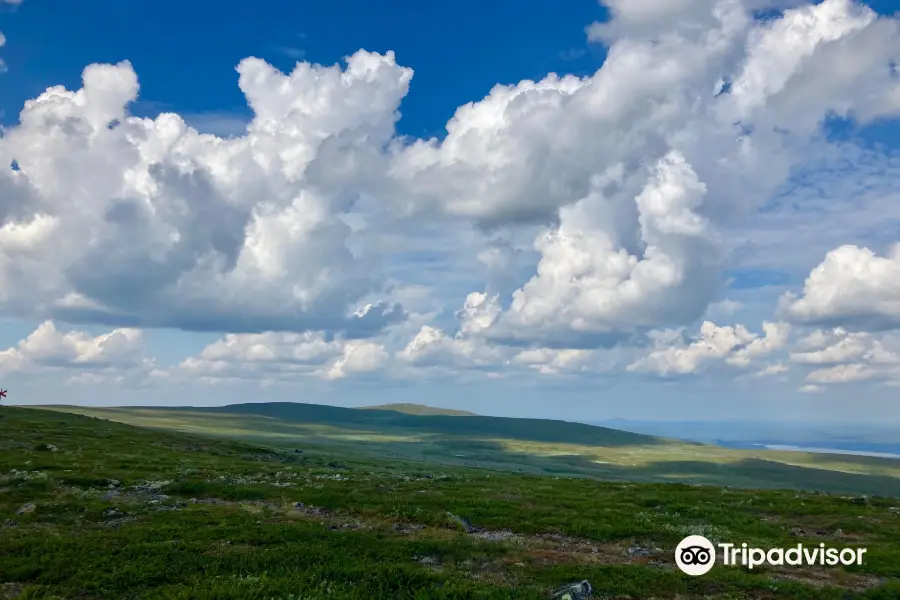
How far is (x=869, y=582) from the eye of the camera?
24344 mm

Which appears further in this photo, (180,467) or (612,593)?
(180,467)

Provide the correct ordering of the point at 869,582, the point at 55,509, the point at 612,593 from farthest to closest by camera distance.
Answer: the point at 55,509
the point at 869,582
the point at 612,593

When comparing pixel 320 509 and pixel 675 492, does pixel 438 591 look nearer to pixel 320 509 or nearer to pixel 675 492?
pixel 320 509

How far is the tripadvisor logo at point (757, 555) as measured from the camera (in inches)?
1048

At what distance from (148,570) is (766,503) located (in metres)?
42.6

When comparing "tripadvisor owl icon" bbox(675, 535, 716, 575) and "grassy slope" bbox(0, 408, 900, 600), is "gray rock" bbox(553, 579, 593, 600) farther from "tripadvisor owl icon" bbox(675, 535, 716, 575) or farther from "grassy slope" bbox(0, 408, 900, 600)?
"tripadvisor owl icon" bbox(675, 535, 716, 575)

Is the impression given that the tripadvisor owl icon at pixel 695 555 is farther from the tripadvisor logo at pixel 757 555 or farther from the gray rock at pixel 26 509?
the gray rock at pixel 26 509

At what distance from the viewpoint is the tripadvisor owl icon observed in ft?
80.9

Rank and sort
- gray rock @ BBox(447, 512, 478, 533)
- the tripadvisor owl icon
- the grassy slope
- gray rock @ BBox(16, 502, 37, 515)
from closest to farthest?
the grassy slope → the tripadvisor owl icon → gray rock @ BBox(16, 502, 37, 515) → gray rock @ BBox(447, 512, 478, 533)

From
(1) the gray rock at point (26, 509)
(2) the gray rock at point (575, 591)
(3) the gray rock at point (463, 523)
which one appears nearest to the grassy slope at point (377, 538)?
(1) the gray rock at point (26, 509)

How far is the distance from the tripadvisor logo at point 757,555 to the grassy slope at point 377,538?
2.91 feet

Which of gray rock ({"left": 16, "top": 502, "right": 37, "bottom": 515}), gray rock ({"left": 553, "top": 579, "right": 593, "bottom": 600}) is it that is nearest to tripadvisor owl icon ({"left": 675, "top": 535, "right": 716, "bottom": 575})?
gray rock ({"left": 553, "top": 579, "right": 593, "bottom": 600})

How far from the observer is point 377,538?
→ 27.2 m

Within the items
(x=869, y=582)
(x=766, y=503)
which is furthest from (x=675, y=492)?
(x=869, y=582)
